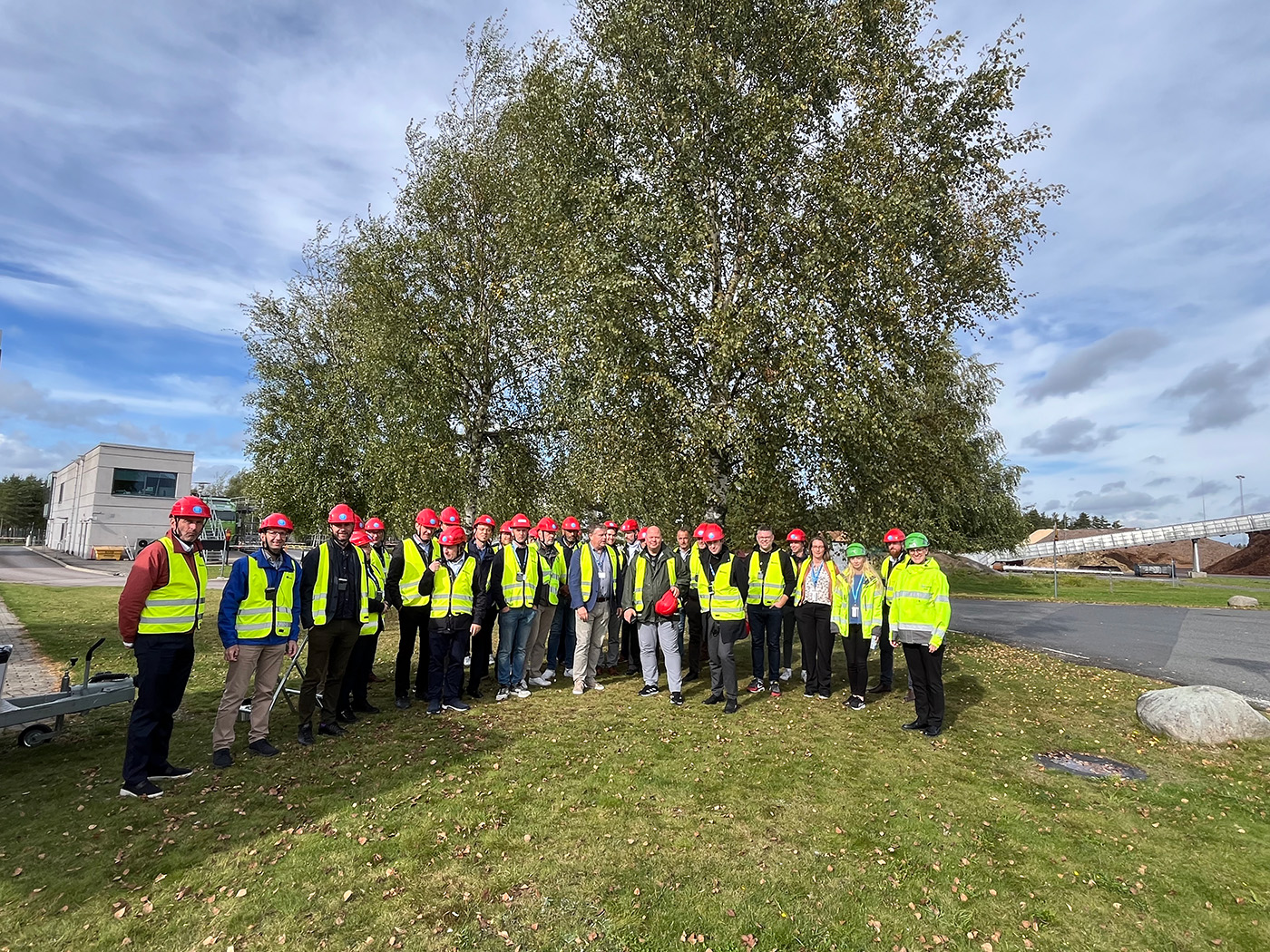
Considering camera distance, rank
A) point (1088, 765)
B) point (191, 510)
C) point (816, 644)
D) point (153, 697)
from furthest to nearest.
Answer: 1. point (816, 644)
2. point (1088, 765)
3. point (191, 510)
4. point (153, 697)

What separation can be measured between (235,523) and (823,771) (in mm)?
73405

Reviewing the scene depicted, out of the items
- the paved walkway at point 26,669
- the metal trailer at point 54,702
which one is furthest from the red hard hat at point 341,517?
the paved walkway at point 26,669

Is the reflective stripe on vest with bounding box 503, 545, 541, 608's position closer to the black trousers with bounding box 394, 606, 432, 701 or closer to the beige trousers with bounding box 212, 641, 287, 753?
the black trousers with bounding box 394, 606, 432, 701

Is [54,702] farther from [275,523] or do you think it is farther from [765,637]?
[765,637]

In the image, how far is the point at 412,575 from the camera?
859 cm

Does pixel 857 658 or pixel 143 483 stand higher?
pixel 143 483

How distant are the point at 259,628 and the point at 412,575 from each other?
237cm

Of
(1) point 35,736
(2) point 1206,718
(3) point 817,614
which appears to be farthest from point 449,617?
(2) point 1206,718

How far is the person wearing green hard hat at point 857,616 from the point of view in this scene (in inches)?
360

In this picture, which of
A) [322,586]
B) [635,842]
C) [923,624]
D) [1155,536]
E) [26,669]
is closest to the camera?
[635,842]

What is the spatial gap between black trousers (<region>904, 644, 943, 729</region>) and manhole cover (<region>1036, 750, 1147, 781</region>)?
1075mm

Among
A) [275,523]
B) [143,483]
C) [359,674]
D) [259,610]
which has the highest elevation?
[143,483]

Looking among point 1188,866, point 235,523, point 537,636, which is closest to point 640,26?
point 537,636

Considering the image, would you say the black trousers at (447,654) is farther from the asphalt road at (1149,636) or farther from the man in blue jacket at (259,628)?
the asphalt road at (1149,636)
